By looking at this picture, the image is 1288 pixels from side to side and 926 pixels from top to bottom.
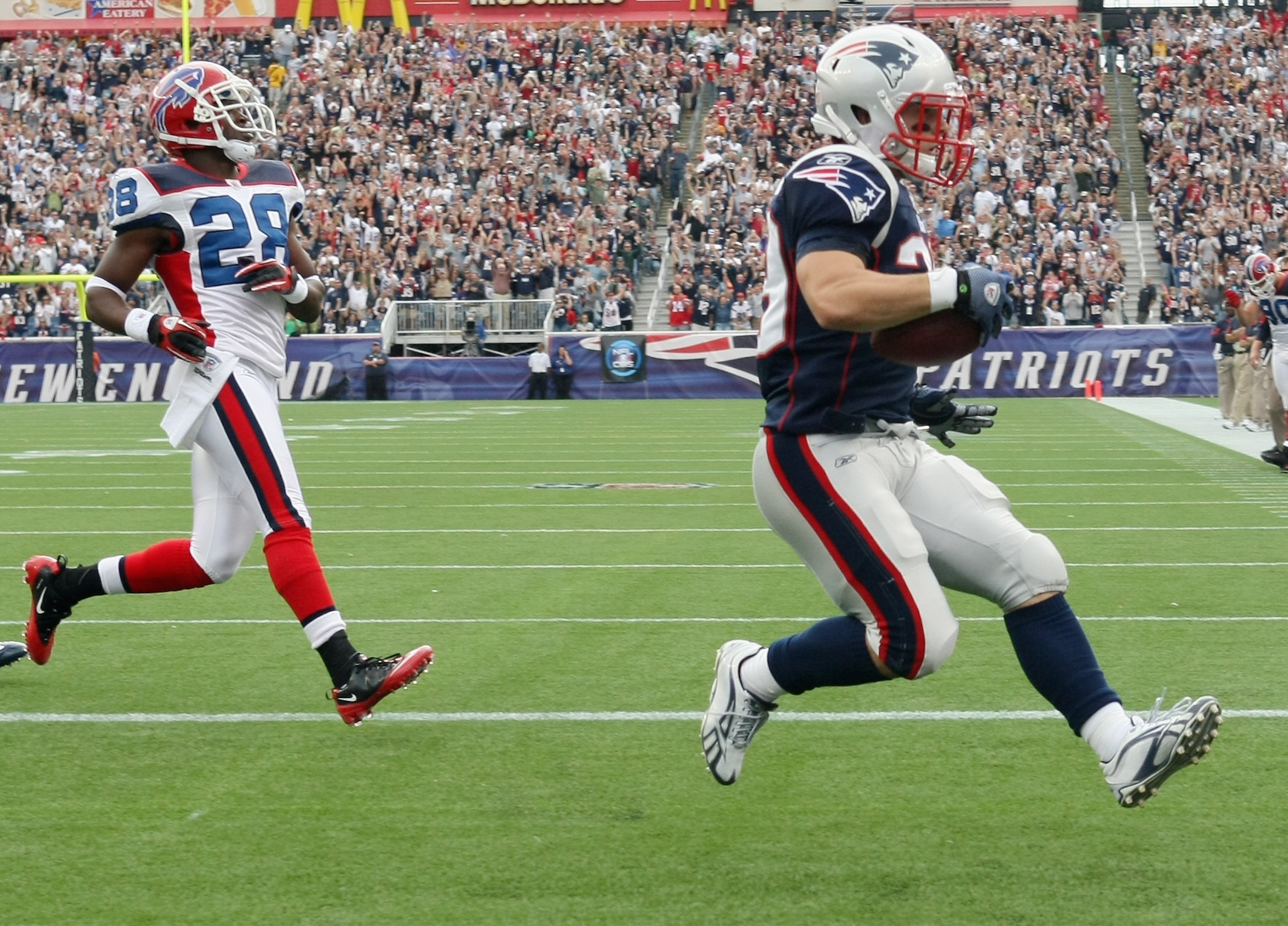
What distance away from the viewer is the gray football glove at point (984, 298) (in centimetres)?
325

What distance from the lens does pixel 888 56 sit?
353cm

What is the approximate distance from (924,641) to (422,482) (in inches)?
365

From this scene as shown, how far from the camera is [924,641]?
11.3 ft

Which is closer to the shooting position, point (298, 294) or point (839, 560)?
point (839, 560)

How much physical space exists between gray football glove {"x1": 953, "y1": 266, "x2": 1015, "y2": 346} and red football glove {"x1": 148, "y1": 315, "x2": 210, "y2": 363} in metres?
2.18

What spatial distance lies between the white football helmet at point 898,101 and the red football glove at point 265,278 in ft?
5.77

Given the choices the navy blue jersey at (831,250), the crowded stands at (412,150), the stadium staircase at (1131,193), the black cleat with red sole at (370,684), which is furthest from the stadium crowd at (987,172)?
the navy blue jersey at (831,250)

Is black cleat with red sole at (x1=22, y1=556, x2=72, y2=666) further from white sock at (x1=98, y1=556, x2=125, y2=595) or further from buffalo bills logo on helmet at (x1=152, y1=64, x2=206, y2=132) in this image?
buffalo bills logo on helmet at (x1=152, y1=64, x2=206, y2=132)

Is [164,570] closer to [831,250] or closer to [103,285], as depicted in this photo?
[103,285]

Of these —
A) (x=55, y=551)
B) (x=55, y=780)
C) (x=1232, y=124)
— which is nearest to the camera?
(x=55, y=780)

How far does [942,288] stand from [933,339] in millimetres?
149

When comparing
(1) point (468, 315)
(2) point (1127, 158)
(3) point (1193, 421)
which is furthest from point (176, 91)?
(2) point (1127, 158)

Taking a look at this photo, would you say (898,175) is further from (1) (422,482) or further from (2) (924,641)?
(1) (422,482)

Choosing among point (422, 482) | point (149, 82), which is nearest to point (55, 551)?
point (422, 482)
